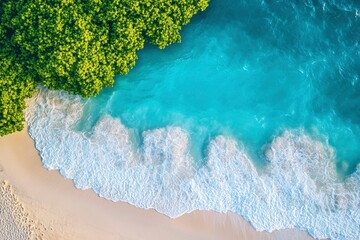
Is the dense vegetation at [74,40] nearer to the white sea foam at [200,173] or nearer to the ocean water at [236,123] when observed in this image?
the ocean water at [236,123]

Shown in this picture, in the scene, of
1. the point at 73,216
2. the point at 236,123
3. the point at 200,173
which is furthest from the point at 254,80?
the point at 73,216

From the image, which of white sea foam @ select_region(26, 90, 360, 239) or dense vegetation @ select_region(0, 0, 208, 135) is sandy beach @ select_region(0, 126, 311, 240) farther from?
dense vegetation @ select_region(0, 0, 208, 135)

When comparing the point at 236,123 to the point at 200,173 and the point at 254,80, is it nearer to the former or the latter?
the point at 254,80

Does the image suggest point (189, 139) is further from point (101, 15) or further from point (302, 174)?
point (101, 15)

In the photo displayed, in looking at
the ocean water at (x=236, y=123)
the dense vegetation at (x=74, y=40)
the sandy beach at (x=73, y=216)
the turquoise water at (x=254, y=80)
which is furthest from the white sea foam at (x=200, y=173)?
the dense vegetation at (x=74, y=40)

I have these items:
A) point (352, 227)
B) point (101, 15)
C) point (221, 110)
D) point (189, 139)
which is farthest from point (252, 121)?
point (101, 15)
